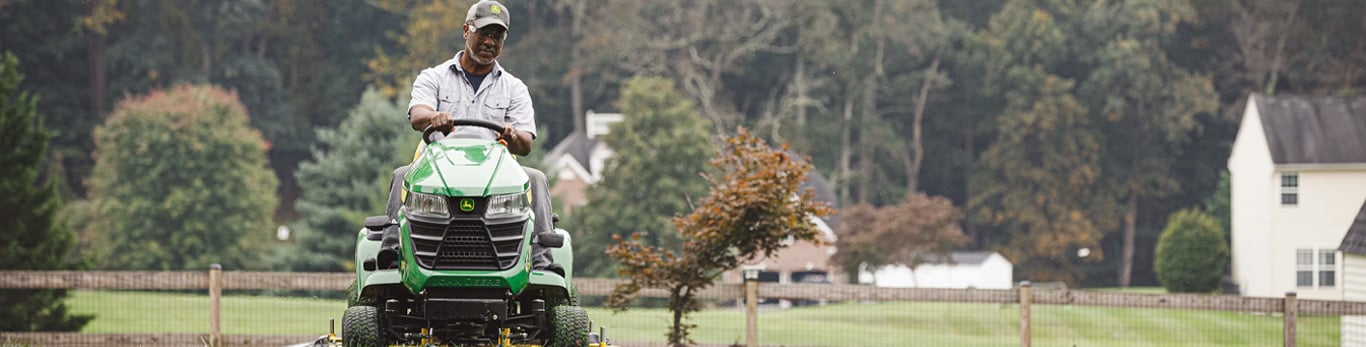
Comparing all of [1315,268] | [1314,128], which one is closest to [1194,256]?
[1315,268]

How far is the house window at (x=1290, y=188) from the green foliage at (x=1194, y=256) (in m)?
5.88

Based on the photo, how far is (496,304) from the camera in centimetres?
748

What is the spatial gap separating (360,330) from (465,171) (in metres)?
0.81

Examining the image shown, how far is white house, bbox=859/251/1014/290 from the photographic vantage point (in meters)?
62.8

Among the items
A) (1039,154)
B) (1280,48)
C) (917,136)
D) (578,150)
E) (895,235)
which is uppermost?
(1280,48)

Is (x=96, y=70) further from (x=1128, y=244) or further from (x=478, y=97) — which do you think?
(x=478, y=97)

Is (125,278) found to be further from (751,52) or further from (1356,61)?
(1356,61)

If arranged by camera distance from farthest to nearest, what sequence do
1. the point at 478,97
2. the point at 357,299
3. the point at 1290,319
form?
1. the point at 1290,319
2. the point at 478,97
3. the point at 357,299

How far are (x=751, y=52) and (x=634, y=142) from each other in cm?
1788

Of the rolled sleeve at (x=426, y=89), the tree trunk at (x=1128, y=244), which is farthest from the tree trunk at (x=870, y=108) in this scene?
the rolled sleeve at (x=426, y=89)

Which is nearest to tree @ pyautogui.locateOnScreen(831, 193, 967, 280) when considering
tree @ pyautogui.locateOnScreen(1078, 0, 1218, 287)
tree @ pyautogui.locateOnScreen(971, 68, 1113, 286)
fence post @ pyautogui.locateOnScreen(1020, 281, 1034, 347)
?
tree @ pyautogui.locateOnScreen(971, 68, 1113, 286)

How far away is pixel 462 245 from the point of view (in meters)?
7.42

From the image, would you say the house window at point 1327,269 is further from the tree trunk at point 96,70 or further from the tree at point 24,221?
the tree trunk at point 96,70

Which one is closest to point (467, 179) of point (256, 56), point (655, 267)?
point (655, 267)
